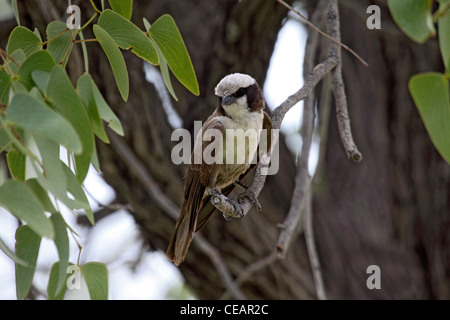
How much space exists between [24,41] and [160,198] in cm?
145

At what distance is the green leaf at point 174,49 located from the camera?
4.93 ft

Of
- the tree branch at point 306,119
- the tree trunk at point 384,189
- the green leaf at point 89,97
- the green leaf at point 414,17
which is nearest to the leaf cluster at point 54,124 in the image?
the green leaf at point 89,97

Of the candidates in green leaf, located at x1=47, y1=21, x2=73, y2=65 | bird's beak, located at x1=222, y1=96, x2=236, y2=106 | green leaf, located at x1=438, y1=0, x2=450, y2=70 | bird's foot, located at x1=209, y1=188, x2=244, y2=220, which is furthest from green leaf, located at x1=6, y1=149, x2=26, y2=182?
bird's beak, located at x1=222, y1=96, x2=236, y2=106

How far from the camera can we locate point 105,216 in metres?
3.40

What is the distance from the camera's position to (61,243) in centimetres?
132

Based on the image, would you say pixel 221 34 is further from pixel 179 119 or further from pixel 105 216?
pixel 105 216

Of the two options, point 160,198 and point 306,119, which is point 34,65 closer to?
point 306,119

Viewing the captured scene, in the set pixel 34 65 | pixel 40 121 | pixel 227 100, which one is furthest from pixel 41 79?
pixel 227 100

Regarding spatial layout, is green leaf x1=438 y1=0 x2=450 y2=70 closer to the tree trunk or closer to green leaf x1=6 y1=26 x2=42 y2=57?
green leaf x1=6 y1=26 x2=42 y2=57

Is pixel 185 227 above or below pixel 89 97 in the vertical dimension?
below

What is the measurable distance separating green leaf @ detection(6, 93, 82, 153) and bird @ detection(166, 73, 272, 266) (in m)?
1.09

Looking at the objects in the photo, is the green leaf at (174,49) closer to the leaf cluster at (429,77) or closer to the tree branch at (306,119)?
the tree branch at (306,119)

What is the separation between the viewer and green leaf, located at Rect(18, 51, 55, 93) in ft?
4.05
